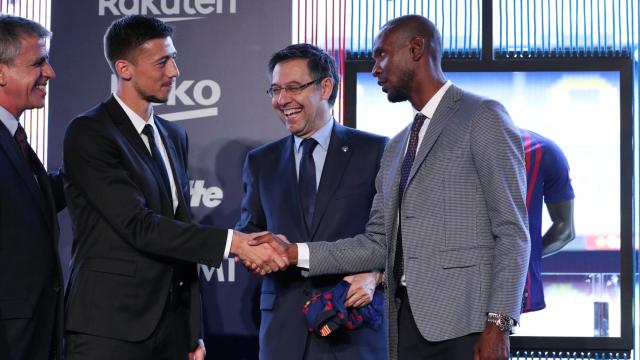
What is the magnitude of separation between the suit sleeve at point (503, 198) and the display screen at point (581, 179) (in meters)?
1.50

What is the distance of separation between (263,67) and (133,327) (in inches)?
69.8

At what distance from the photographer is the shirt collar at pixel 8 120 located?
3.44 metres

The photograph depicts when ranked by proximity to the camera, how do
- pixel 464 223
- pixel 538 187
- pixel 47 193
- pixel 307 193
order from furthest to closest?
pixel 538 187 → pixel 307 193 → pixel 47 193 → pixel 464 223

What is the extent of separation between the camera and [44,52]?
11.9ft

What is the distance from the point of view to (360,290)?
3.62 meters

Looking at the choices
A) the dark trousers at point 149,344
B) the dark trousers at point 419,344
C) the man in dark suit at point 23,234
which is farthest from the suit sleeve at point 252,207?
the dark trousers at point 419,344

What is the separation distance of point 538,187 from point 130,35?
6.90ft

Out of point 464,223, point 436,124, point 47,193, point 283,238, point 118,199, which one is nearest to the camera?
point 464,223

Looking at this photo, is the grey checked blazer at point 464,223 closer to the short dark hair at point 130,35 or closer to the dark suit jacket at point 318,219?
the dark suit jacket at point 318,219

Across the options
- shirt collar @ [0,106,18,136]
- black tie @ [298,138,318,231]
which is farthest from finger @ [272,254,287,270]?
shirt collar @ [0,106,18,136]

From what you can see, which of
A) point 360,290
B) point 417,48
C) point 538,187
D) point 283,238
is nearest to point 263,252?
point 283,238

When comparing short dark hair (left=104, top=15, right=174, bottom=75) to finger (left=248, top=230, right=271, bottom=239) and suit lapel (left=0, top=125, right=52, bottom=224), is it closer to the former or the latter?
suit lapel (left=0, top=125, right=52, bottom=224)

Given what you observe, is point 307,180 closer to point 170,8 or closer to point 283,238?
point 283,238

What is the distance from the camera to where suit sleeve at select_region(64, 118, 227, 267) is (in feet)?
10.8
